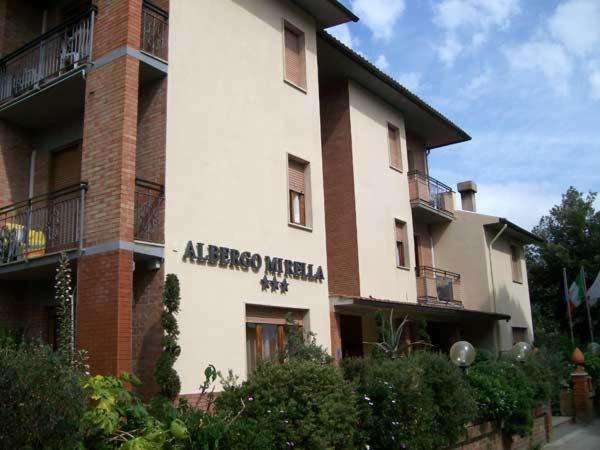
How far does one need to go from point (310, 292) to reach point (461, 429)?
4555 mm

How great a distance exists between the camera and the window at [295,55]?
1459cm

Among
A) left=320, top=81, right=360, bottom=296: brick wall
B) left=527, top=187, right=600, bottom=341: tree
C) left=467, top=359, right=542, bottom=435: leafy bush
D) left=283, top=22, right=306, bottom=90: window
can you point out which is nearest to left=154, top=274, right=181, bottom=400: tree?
left=467, top=359, right=542, bottom=435: leafy bush

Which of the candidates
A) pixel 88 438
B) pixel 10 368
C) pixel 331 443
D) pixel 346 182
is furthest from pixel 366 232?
pixel 10 368

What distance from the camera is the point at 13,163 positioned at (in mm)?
12742

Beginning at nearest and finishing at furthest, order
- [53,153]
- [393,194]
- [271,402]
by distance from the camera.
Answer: [271,402] → [53,153] → [393,194]

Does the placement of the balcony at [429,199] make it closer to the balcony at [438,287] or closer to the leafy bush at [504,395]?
the balcony at [438,287]

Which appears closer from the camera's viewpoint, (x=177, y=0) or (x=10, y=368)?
(x=10, y=368)

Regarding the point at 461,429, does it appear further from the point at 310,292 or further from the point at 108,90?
the point at 108,90

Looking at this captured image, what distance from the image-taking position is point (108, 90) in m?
10.4

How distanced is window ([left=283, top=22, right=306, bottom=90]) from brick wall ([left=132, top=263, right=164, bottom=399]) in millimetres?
6380

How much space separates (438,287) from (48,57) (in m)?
14.0

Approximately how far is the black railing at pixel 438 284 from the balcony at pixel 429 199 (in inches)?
73.2

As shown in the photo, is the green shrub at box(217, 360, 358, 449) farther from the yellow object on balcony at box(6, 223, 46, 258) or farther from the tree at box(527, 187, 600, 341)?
the tree at box(527, 187, 600, 341)

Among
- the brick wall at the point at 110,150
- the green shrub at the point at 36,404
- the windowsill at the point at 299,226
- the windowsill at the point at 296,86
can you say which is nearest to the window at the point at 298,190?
the windowsill at the point at 299,226
